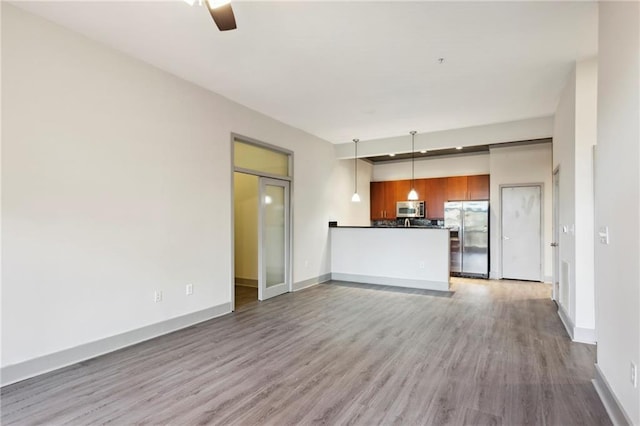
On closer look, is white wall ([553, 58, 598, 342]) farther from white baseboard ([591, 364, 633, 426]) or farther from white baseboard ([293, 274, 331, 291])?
white baseboard ([293, 274, 331, 291])

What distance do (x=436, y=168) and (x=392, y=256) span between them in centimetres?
321

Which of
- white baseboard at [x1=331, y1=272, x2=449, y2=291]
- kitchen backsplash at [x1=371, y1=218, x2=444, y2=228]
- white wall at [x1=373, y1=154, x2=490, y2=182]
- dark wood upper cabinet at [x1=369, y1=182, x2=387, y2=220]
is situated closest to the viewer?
white baseboard at [x1=331, y1=272, x2=449, y2=291]

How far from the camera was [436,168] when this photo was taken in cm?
833

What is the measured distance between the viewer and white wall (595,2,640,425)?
1.78 meters

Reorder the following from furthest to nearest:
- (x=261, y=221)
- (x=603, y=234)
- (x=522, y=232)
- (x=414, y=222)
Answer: (x=414, y=222) → (x=522, y=232) → (x=261, y=221) → (x=603, y=234)

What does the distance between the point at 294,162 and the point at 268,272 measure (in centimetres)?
204

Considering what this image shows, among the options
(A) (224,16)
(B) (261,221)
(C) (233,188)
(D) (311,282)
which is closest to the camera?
(A) (224,16)

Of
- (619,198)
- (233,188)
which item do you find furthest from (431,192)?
(619,198)

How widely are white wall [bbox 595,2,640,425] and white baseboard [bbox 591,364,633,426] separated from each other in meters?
0.04

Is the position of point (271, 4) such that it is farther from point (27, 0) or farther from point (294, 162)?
point (294, 162)

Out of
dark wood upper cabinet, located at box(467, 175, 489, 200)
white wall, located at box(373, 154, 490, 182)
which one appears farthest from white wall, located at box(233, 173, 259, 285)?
dark wood upper cabinet, located at box(467, 175, 489, 200)

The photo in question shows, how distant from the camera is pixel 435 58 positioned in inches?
131

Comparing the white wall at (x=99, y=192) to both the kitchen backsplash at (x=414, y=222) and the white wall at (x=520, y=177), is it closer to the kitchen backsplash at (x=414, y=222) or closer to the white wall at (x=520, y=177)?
the kitchen backsplash at (x=414, y=222)

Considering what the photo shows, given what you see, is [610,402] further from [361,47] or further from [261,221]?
[261,221]
